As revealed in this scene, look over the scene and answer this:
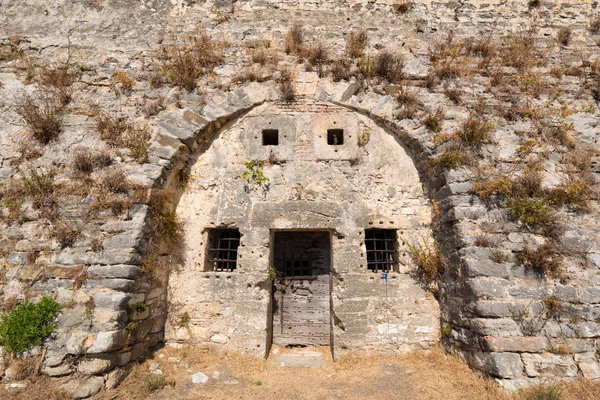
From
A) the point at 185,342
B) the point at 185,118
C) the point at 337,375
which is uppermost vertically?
the point at 185,118

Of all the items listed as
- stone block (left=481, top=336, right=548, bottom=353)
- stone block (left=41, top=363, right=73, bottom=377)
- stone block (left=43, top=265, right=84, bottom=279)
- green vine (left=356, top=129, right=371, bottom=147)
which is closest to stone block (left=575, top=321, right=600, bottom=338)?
stone block (left=481, top=336, right=548, bottom=353)

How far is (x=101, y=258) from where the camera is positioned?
4641 mm

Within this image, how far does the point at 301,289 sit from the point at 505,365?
10.7 feet

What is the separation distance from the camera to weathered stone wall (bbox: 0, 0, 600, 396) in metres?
4.32

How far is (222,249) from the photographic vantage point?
5.69 m

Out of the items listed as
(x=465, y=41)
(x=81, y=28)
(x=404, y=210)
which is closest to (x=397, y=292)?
(x=404, y=210)

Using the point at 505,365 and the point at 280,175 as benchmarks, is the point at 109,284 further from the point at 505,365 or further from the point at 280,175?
the point at 505,365

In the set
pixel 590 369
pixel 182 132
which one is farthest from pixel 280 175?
pixel 590 369

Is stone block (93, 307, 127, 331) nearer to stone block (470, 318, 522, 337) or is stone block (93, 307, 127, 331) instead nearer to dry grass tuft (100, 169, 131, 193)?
dry grass tuft (100, 169, 131, 193)

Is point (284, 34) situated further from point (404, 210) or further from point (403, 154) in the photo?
point (404, 210)


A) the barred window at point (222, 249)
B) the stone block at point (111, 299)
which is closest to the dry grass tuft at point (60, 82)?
the barred window at point (222, 249)

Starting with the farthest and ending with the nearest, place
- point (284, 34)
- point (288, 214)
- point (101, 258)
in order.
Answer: point (284, 34)
point (288, 214)
point (101, 258)

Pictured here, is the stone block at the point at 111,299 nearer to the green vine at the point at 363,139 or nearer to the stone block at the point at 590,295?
the green vine at the point at 363,139

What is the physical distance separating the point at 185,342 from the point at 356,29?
20.9 feet
